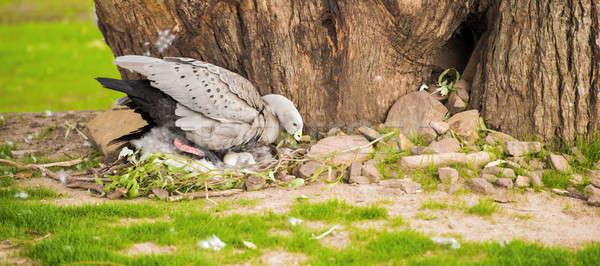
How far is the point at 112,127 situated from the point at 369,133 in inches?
123

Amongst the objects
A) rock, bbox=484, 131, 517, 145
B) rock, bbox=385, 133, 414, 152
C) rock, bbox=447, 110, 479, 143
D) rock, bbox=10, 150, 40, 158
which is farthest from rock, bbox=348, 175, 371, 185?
rock, bbox=10, 150, 40, 158

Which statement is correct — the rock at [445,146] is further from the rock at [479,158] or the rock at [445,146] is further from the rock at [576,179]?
the rock at [576,179]

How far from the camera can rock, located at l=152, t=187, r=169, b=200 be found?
451 cm

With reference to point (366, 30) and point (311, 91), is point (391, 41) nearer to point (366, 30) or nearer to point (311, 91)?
point (366, 30)

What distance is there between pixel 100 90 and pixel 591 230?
496 inches

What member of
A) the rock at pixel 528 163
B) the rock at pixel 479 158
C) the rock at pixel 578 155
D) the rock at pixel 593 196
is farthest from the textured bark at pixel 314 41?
the rock at pixel 593 196

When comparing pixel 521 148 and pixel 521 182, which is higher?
pixel 521 148

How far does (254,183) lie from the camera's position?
4.76 meters

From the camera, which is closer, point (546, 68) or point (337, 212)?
point (337, 212)

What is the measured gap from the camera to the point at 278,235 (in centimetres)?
361

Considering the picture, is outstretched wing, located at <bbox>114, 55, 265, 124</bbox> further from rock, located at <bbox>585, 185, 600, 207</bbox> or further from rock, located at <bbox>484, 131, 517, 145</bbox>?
rock, located at <bbox>585, 185, 600, 207</bbox>

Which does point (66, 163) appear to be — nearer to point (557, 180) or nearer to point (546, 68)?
point (557, 180)

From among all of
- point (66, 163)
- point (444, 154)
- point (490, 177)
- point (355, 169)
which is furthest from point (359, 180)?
point (66, 163)

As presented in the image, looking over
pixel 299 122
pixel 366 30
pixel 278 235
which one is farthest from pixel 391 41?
pixel 278 235
